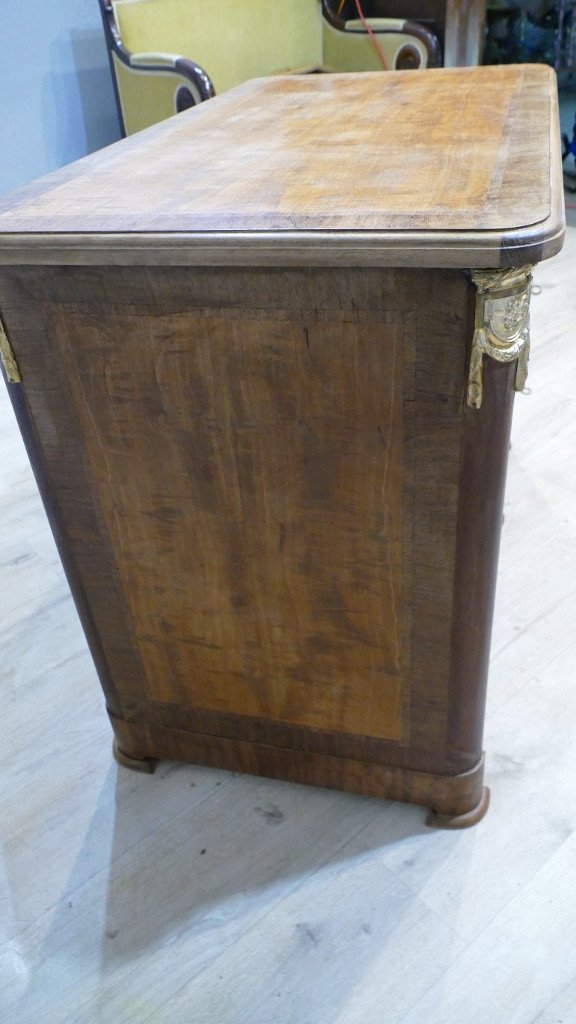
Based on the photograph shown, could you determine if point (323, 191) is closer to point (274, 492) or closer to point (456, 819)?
point (274, 492)

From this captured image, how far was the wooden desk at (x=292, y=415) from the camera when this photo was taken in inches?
26.4

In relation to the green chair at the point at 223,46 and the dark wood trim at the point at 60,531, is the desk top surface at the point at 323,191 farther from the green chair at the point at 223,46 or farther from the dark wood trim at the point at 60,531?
the green chair at the point at 223,46

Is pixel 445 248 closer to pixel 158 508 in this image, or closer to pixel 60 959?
pixel 158 508

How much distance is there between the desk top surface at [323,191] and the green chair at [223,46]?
4.08ft

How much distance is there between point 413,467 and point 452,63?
2.75 metres

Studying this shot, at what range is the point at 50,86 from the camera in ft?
8.25

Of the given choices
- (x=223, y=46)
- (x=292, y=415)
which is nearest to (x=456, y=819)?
(x=292, y=415)

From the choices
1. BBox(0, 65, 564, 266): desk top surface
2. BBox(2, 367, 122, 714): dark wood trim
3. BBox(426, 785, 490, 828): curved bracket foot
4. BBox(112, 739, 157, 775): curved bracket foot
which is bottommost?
BBox(112, 739, 157, 775): curved bracket foot

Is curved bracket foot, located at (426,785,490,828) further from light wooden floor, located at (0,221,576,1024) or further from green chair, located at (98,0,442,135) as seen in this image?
green chair, located at (98,0,442,135)

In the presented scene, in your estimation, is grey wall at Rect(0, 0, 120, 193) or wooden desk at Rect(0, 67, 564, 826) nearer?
wooden desk at Rect(0, 67, 564, 826)

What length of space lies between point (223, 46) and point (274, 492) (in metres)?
2.22

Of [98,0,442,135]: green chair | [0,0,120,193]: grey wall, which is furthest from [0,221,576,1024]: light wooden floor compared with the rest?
[0,0,120,193]: grey wall

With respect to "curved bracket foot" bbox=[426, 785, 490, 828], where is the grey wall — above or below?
above

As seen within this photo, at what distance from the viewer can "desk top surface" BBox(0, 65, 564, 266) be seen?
639 millimetres
